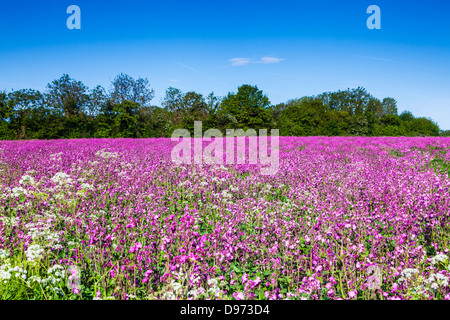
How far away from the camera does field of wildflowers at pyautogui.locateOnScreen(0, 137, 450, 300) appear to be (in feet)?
9.00

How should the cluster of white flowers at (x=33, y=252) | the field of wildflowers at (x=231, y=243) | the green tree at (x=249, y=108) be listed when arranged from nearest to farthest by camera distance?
the field of wildflowers at (x=231, y=243) → the cluster of white flowers at (x=33, y=252) → the green tree at (x=249, y=108)

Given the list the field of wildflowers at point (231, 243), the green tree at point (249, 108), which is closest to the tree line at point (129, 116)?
the green tree at point (249, 108)

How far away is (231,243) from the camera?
344cm

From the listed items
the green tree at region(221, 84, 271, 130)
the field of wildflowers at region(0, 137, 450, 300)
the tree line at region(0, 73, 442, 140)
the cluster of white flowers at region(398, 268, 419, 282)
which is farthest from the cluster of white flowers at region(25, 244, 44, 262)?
the green tree at region(221, 84, 271, 130)

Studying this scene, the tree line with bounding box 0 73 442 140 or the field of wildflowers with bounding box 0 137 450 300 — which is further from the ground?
the tree line with bounding box 0 73 442 140

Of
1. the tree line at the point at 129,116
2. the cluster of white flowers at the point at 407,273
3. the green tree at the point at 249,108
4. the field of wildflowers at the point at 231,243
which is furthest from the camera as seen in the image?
the green tree at the point at 249,108

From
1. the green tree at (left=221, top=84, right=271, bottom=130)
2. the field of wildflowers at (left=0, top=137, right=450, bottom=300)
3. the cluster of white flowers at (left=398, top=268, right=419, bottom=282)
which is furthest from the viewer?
the green tree at (left=221, top=84, right=271, bottom=130)

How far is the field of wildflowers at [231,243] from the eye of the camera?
274 cm

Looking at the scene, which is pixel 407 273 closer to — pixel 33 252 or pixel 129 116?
pixel 33 252

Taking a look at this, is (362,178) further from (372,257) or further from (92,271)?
(92,271)

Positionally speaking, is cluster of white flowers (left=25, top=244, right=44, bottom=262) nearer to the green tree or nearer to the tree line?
the tree line

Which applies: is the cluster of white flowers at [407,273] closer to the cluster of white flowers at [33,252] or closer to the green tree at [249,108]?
the cluster of white flowers at [33,252]

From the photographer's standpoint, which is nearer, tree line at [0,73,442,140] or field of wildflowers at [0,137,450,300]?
field of wildflowers at [0,137,450,300]
